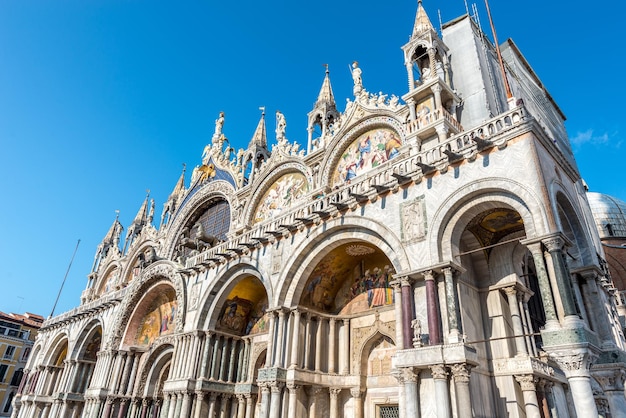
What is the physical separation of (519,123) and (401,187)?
123 inches

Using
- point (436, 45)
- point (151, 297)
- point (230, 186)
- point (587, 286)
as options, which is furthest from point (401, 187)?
point (151, 297)

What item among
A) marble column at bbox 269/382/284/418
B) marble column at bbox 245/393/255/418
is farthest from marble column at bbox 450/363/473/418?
marble column at bbox 245/393/255/418

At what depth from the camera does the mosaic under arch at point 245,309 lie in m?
16.0

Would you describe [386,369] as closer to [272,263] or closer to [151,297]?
[272,263]

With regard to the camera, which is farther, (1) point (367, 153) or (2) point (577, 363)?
(1) point (367, 153)

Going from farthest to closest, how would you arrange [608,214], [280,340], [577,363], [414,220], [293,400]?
[608,214] < [280,340] < [293,400] < [414,220] < [577,363]

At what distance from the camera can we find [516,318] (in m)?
10.2

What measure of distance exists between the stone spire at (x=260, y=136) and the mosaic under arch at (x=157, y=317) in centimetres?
858

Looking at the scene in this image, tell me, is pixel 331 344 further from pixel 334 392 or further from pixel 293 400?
pixel 293 400

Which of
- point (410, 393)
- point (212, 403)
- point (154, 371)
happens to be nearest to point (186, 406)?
point (212, 403)

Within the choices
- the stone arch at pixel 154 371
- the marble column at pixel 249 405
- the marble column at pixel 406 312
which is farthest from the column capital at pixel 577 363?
the stone arch at pixel 154 371

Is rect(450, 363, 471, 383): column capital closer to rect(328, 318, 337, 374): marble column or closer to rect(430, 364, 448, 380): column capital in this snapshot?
rect(430, 364, 448, 380): column capital

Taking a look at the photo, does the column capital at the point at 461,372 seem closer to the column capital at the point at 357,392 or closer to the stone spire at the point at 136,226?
the column capital at the point at 357,392

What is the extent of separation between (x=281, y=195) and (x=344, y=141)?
13.2ft
